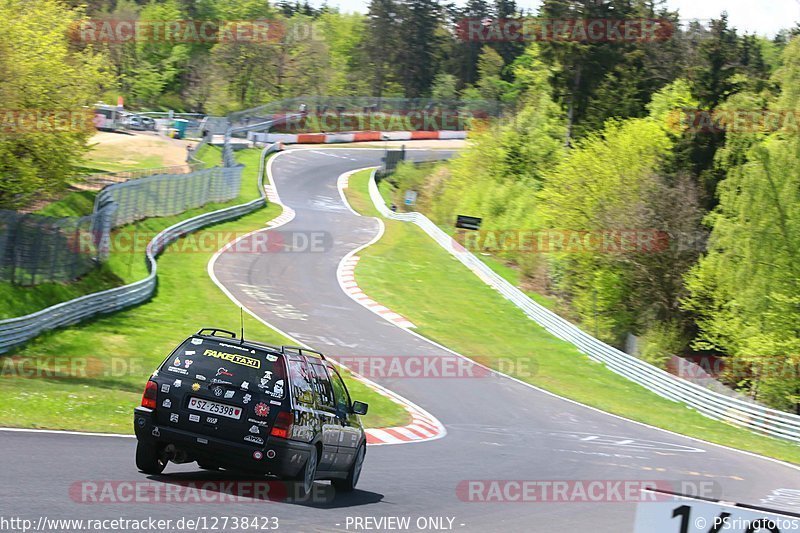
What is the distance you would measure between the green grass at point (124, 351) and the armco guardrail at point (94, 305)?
0.83 feet

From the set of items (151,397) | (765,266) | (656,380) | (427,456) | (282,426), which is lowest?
(656,380)

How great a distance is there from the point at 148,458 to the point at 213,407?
36.3 inches

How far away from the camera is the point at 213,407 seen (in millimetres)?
10359

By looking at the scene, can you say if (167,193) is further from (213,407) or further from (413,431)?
(213,407)

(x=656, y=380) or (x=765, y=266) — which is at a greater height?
(x=765, y=266)

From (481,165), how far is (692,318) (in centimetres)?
2608

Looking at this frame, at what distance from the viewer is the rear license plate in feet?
33.8

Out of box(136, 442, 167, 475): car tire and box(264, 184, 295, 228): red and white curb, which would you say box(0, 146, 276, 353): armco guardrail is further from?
box(136, 442, 167, 475): car tire

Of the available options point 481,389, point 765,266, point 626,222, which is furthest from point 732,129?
point 481,389

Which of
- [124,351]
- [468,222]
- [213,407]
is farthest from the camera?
[468,222]

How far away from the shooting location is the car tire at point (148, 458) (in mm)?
10500

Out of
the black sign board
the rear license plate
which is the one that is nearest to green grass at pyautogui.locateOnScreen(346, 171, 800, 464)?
the black sign board

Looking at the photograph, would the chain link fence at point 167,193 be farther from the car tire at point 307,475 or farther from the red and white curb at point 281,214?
the car tire at point 307,475

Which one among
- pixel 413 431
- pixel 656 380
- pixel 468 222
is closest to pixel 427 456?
pixel 413 431
